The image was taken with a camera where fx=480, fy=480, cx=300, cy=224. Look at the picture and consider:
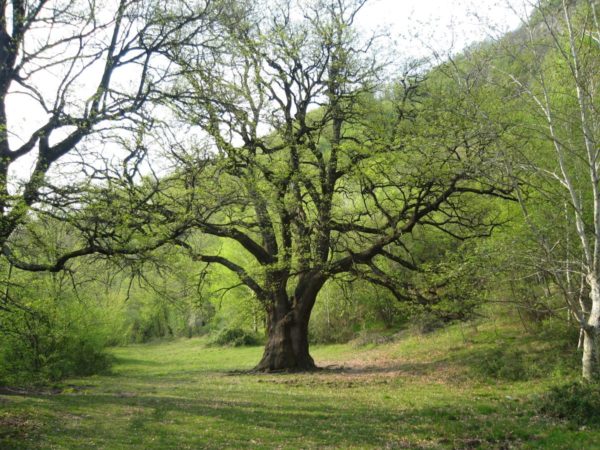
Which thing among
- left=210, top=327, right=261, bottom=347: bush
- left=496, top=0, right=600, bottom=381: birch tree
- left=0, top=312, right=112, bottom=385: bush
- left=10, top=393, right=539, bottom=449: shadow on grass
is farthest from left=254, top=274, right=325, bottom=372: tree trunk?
left=210, top=327, right=261, bottom=347: bush

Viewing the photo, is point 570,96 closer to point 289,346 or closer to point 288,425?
point 288,425

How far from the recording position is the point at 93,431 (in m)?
10.5

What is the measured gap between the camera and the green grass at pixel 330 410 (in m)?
9.12

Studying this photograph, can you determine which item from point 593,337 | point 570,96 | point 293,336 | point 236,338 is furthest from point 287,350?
point 236,338

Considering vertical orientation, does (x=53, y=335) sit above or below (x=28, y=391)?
above

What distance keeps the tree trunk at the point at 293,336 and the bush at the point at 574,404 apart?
43.2ft

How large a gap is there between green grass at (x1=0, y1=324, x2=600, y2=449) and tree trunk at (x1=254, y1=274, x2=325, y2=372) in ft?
4.83

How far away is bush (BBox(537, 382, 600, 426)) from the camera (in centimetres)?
905

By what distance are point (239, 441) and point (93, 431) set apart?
3.50 meters

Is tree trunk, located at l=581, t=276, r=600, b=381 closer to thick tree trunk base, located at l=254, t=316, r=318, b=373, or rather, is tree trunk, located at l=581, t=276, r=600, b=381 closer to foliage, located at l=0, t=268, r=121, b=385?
thick tree trunk base, located at l=254, t=316, r=318, b=373

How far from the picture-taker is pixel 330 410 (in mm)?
12555

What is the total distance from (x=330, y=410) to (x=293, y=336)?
Result: 1070cm

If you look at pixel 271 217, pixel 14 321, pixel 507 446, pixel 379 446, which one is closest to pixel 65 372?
pixel 14 321

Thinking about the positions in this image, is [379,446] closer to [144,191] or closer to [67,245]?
[144,191]
